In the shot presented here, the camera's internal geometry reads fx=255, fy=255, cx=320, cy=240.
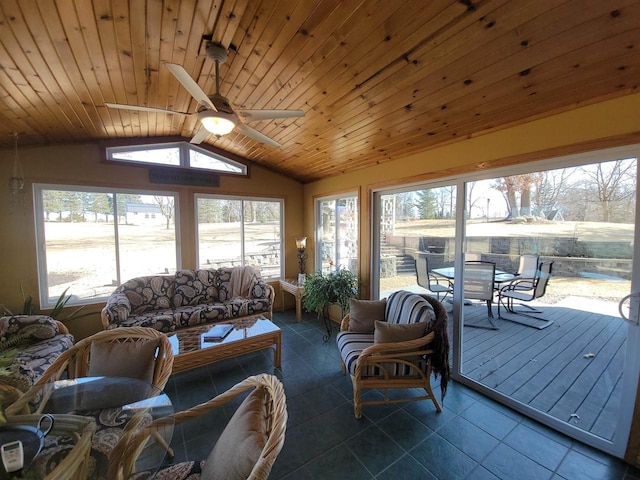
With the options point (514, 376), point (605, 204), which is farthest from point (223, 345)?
point (605, 204)

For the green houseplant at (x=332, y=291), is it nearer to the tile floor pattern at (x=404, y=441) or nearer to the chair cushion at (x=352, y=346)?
the chair cushion at (x=352, y=346)

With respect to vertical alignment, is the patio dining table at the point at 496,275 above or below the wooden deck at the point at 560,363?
above

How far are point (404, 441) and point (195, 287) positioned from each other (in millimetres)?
3097

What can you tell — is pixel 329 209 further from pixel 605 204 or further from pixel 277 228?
pixel 605 204

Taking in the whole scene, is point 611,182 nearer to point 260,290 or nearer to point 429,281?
point 429,281

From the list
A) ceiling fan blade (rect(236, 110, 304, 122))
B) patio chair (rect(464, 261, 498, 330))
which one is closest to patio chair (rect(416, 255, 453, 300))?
patio chair (rect(464, 261, 498, 330))

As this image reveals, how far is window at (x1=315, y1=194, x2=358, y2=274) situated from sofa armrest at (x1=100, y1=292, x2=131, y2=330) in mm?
2884

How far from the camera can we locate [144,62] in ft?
6.23

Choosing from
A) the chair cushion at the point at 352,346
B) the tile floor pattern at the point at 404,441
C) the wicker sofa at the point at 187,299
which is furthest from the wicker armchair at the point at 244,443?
the wicker sofa at the point at 187,299

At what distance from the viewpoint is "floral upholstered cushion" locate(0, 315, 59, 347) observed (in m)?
2.28

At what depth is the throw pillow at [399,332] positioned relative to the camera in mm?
2070

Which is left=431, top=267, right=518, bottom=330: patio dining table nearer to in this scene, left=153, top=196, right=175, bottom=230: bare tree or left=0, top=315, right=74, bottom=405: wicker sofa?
left=0, top=315, right=74, bottom=405: wicker sofa

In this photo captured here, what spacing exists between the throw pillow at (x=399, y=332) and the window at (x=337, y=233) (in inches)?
72.9

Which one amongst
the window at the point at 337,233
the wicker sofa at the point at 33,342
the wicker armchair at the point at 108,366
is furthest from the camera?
the window at the point at 337,233
